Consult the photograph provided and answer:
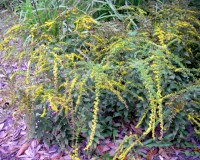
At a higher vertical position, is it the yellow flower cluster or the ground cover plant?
the yellow flower cluster

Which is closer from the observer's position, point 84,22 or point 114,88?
point 114,88

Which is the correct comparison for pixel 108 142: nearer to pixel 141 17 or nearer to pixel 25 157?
pixel 25 157

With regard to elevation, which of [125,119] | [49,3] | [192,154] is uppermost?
[49,3]

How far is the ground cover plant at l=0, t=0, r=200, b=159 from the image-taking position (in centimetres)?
182

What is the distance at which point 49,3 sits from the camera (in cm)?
340

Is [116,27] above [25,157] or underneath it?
above

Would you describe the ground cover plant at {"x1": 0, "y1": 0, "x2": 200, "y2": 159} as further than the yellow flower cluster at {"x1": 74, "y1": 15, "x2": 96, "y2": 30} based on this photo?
No

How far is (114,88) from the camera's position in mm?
2105

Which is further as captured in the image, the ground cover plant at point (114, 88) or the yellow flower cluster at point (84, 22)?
the yellow flower cluster at point (84, 22)

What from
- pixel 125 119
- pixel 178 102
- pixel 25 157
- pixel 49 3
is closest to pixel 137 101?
pixel 125 119

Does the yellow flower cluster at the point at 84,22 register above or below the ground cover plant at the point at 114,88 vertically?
above

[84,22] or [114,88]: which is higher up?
[84,22]

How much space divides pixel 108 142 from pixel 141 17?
1097 mm

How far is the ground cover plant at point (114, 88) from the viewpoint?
5.96ft
